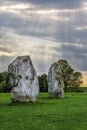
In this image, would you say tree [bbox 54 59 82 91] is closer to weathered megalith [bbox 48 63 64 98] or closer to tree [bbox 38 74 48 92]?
tree [bbox 38 74 48 92]

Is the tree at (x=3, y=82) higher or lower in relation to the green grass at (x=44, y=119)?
higher

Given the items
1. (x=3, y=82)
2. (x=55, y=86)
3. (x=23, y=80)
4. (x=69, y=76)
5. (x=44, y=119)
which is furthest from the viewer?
(x=69, y=76)

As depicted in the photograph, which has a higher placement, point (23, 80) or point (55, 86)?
point (55, 86)

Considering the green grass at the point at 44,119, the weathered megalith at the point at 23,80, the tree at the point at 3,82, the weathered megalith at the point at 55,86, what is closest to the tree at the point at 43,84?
the tree at the point at 3,82

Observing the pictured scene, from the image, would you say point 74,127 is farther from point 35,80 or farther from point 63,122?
point 35,80

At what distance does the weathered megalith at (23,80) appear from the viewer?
38.6 metres

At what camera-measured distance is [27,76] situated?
39531 millimetres

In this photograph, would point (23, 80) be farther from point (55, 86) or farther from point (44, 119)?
point (44, 119)

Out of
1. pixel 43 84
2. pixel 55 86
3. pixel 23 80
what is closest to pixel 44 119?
pixel 23 80

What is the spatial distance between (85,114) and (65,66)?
66.5m

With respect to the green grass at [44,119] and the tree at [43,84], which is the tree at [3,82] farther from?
the green grass at [44,119]

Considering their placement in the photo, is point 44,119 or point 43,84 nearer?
point 44,119

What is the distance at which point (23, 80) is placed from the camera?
39.3 meters

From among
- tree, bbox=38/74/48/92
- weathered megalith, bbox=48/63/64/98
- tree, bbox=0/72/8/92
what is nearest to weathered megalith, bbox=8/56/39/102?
weathered megalith, bbox=48/63/64/98
